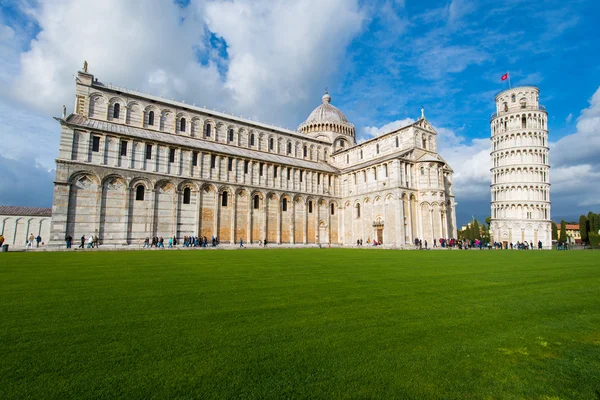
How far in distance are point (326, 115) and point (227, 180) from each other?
25670 mm

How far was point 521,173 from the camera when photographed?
54219 mm

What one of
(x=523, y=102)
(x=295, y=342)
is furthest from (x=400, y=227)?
(x=523, y=102)

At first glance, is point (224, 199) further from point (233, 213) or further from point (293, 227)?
point (293, 227)

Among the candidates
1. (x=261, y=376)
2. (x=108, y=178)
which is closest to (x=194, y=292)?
(x=261, y=376)

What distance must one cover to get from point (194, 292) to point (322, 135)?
4699 centimetres

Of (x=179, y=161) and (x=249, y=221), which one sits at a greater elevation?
(x=179, y=161)

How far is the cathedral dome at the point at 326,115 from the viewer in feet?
176

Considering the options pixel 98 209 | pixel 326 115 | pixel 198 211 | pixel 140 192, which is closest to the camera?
pixel 98 209

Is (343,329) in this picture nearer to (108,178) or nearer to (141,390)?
(141,390)

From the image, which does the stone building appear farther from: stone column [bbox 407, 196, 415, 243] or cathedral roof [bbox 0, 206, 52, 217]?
stone column [bbox 407, 196, 415, 243]

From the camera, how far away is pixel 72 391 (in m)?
2.95

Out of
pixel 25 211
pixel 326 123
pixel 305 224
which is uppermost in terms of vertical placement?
pixel 326 123

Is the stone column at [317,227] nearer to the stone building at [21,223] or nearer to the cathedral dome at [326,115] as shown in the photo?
the cathedral dome at [326,115]

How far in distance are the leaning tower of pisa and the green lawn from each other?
5466 cm
